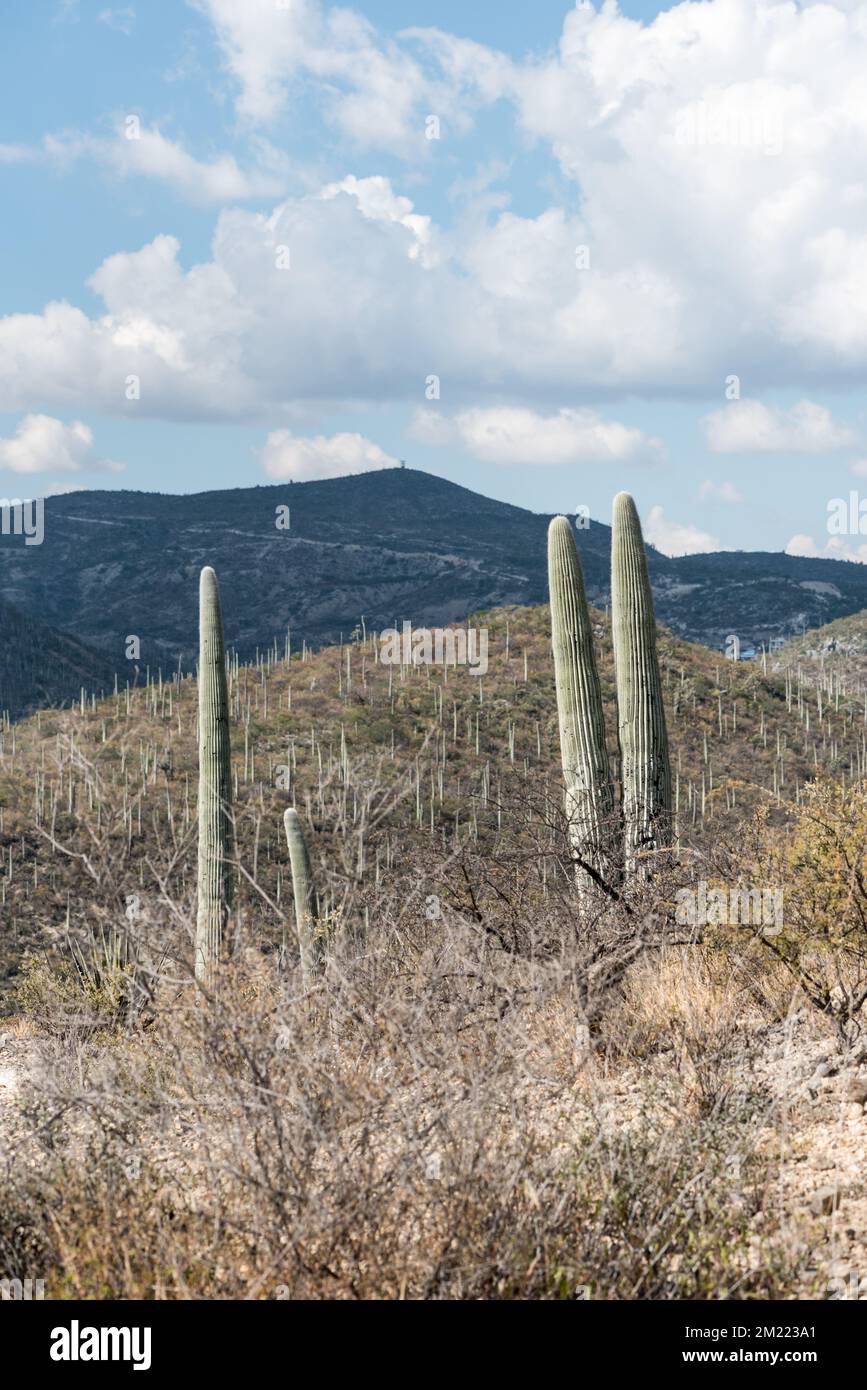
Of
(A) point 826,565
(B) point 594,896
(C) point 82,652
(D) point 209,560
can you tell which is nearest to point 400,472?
(D) point 209,560

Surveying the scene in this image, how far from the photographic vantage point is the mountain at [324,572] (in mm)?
114750

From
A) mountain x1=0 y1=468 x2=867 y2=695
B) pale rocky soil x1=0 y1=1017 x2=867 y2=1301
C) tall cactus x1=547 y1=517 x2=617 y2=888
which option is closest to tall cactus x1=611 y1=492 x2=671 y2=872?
tall cactus x1=547 y1=517 x2=617 y2=888

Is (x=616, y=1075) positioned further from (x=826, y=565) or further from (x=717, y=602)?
(x=826, y=565)

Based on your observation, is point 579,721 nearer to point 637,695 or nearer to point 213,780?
point 637,695

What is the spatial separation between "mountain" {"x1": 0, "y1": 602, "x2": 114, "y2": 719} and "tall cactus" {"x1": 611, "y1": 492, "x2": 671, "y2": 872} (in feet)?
237

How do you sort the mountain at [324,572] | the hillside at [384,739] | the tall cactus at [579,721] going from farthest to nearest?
the mountain at [324,572] → the hillside at [384,739] → the tall cactus at [579,721]

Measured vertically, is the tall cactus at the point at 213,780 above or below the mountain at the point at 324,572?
below

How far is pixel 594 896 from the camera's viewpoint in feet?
24.3

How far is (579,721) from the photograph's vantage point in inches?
373

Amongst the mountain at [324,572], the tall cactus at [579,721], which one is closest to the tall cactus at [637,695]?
the tall cactus at [579,721]

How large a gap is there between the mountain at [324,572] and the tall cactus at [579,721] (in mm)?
92532

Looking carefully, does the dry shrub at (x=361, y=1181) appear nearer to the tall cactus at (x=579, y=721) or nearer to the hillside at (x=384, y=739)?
the tall cactus at (x=579, y=721)

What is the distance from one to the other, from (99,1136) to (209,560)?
138 m

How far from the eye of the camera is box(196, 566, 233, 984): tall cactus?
1127 centimetres
